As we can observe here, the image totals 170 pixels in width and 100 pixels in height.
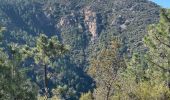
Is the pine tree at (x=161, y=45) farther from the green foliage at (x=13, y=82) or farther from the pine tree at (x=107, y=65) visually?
the green foliage at (x=13, y=82)

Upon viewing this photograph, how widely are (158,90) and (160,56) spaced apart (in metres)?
8.78

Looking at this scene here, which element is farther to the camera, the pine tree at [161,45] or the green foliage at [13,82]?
the pine tree at [161,45]

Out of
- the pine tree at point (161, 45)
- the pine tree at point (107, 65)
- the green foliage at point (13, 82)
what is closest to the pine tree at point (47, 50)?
the pine tree at point (107, 65)

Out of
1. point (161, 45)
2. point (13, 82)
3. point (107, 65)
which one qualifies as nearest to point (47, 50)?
point (107, 65)

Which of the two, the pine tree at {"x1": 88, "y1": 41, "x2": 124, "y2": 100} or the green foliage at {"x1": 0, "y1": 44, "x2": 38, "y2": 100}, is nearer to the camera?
the green foliage at {"x1": 0, "y1": 44, "x2": 38, "y2": 100}

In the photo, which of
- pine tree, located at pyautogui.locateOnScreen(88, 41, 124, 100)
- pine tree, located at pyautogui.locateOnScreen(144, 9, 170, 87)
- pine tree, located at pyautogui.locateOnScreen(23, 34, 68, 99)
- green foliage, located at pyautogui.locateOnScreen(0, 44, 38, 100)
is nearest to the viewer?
green foliage, located at pyautogui.locateOnScreen(0, 44, 38, 100)

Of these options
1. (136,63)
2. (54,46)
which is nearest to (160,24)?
(54,46)

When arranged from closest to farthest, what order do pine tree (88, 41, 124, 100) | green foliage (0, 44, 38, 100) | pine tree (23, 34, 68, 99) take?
green foliage (0, 44, 38, 100) → pine tree (88, 41, 124, 100) → pine tree (23, 34, 68, 99)

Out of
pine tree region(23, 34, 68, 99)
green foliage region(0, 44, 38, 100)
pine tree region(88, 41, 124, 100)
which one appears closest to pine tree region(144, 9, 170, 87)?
pine tree region(88, 41, 124, 100)

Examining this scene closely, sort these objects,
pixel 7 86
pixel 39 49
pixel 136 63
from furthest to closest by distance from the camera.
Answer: pixel 136 63
pixel 39 49
pixel 7 86

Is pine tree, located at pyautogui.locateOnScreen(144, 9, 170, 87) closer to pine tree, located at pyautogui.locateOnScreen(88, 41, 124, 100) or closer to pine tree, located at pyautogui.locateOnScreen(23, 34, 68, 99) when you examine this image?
pine tree, located at pyautogui.locateOnScreen(88, 41, 124, 100)

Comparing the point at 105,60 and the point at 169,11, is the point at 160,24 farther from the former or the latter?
Result: the point at 105,60

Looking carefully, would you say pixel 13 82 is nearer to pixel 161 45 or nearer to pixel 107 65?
pixel 107 65

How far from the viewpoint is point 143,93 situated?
54.4 metres
